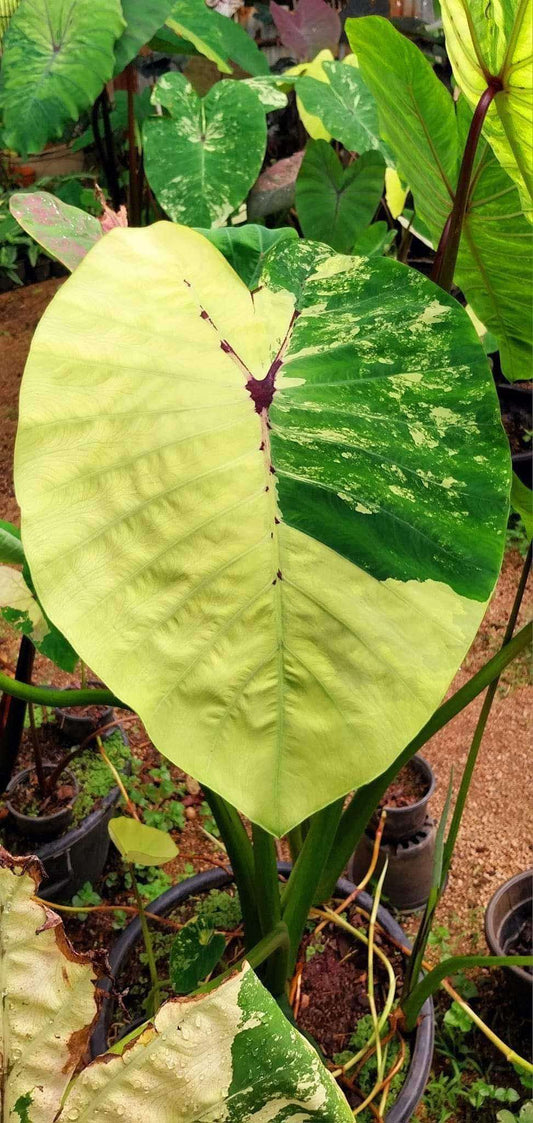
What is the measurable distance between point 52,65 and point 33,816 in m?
1.61

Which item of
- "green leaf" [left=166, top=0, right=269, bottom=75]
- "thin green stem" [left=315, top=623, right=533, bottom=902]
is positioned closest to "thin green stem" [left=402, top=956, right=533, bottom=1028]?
"thin green stem" [left=315, top=623, right=533, bottom=902]

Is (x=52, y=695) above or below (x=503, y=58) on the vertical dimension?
below

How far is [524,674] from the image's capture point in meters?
2.16

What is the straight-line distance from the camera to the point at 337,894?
4.03 ft

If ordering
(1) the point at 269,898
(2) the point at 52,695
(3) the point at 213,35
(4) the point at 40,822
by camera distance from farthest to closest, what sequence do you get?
(3) the point at 213,35 → (4) the point at 40,822 → (1) the point at 269,898 → (2) the point at 52,695

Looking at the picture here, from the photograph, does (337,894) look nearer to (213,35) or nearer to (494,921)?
(494,921)

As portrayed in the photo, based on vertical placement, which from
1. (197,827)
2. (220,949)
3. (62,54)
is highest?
(62,54)

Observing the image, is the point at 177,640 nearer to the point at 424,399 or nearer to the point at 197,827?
the point at 424,399

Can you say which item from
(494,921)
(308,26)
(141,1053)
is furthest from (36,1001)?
(308,26)

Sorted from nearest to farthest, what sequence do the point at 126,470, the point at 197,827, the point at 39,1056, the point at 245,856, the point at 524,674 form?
the point at 39,1056
the point at 126,470
the point at 245,856
the point at 197,827
the point at 524,674

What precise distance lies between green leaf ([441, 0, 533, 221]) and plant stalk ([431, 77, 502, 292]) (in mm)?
14

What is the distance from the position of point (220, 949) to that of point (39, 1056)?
565mm

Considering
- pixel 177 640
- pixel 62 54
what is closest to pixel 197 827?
pixel 177 640

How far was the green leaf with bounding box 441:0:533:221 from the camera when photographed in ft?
1.94
